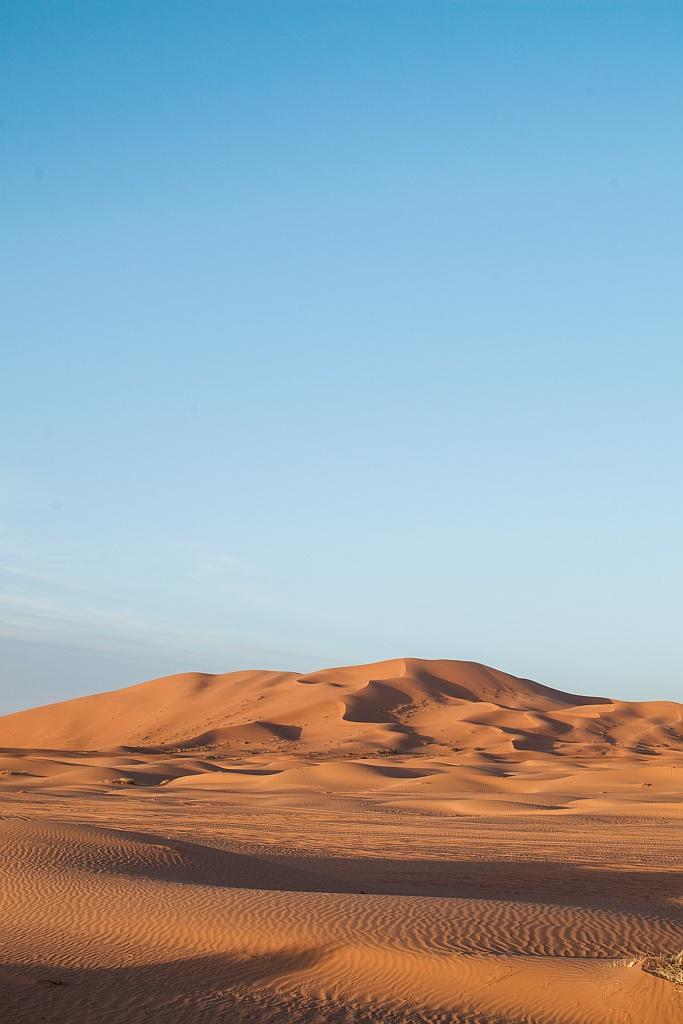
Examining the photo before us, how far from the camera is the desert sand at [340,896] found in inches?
343

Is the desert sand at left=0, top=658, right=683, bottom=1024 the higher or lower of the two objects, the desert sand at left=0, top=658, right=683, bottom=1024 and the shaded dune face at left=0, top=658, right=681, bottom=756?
the lower

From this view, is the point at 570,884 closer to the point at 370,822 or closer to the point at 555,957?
the point at 555,957

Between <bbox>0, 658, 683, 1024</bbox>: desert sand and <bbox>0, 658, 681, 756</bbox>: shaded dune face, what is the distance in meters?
14.4

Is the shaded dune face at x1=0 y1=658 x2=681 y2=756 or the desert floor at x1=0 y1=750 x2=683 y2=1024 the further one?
the shaded dune face at x1=0 y1=658 x2=681 y2=756

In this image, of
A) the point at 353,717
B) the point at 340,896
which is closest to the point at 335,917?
the point at 340,896

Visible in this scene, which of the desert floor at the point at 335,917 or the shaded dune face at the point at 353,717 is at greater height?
the shaded dune face at the point at 353,717

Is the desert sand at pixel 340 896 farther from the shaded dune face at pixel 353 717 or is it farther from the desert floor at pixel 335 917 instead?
the shaded dune face at pixel 353 717

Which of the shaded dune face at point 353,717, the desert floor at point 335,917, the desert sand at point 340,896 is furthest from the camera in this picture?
the shaded dune face at point 353,717

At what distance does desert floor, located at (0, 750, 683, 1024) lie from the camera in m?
8.59

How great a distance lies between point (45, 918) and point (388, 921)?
12.6ft

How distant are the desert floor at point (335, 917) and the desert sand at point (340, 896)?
0.04 metres

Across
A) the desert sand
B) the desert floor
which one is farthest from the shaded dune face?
the desert floor

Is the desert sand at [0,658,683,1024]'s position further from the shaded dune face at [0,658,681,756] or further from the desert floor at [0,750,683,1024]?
the shaded dune face at [0,658,681,756]

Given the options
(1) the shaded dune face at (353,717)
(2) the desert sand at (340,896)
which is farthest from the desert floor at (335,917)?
(1) the shaded dune face at (353,717)
